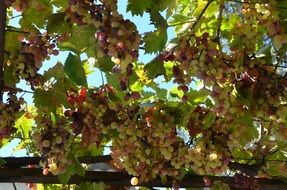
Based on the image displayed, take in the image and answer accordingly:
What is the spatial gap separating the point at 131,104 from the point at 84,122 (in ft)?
0.80

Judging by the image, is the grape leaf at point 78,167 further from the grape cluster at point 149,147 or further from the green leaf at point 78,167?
the grape cluster at point 149,147

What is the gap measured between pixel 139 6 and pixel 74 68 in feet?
1.18

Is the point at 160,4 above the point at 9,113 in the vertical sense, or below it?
above

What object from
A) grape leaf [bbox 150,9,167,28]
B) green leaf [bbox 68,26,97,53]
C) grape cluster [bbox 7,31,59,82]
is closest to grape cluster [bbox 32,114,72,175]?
grape cluster [bbox 7,31,59,82]

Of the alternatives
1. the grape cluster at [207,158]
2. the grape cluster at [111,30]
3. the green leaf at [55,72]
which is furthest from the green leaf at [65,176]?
the grape cluster at [111,30]

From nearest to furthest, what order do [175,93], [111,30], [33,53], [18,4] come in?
[111,30] → [18,4] → [33,53] → [175,93]

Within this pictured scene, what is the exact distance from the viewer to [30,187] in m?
3.20

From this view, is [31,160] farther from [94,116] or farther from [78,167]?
[94,116]

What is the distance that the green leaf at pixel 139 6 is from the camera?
2195mm

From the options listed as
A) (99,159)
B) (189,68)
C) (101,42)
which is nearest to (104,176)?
(99,159)

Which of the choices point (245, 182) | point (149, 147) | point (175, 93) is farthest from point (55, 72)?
point (245, 182)

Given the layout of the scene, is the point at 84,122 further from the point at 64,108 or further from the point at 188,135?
the point at 188,135

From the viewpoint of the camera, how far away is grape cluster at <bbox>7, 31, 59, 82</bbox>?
2.33m

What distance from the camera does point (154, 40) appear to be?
7.49ft
